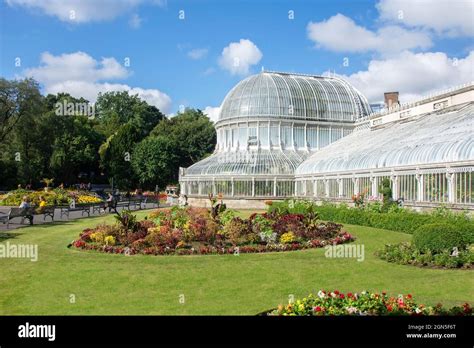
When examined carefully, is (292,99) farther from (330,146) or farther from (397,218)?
(397,218)

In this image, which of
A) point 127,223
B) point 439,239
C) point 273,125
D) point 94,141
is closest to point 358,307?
point 439,239

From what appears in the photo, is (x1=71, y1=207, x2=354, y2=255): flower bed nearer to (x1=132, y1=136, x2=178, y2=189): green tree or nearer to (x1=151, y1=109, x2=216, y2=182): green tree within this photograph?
(x1=132, y1=136, x2=178, y2=189): green tree

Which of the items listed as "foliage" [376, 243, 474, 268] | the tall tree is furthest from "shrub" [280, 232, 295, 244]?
the tall tree

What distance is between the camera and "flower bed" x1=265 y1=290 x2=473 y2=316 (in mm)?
8930

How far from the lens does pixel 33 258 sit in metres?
16.4

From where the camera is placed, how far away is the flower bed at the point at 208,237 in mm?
18344

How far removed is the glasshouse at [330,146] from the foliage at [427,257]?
8.66 m

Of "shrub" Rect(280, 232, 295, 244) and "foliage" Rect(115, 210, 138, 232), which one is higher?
"foliage" Rect(115, 210, 138, 232)

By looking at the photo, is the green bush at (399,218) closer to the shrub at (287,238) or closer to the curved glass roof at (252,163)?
the shrub at (287,238)

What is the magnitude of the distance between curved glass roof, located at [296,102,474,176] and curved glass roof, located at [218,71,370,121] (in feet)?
32.6

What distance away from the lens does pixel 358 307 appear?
9.20 m

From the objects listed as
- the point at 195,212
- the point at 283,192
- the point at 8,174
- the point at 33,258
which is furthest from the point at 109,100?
the point at 33,258
